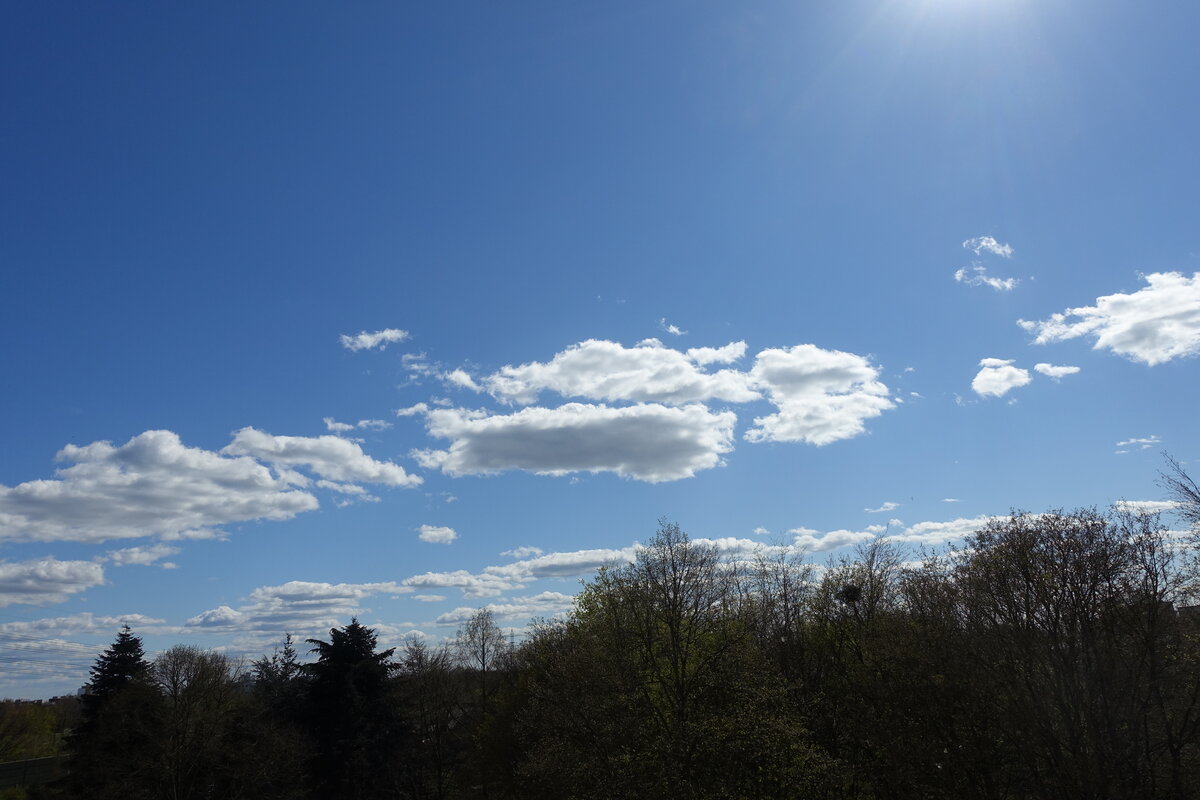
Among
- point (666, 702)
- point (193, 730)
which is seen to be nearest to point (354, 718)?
point (193, 730)

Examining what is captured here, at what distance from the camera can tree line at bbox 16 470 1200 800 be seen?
23016 mm

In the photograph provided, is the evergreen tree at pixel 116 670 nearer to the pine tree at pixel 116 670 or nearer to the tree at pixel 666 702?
the pine tree at pixel 116 670

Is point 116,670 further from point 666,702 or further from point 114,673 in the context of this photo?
point 666,702

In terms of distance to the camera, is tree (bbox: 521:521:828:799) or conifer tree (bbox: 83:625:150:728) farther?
conifer tree (bbox: 83:625:150:728)

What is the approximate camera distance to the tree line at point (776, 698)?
23.0 metres

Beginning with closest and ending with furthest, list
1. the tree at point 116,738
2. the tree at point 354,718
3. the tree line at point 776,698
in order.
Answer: the tree line at point 776,698 < the tree at point 116,738 < the tree at point 354,718

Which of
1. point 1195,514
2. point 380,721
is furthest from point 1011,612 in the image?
point 380,721

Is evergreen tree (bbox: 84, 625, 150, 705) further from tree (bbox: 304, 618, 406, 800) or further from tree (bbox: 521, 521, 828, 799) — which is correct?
tree (bbox: 521, 521, 828, 799)

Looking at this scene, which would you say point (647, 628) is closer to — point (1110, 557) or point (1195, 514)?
point (1110, 557)

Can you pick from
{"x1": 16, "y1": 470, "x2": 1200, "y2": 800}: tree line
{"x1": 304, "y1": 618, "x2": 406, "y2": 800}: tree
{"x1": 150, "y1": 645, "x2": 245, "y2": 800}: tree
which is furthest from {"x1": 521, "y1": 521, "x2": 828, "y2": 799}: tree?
{"x1": 150, "y1": 645, "x2": 245, "y2": 800}: tree

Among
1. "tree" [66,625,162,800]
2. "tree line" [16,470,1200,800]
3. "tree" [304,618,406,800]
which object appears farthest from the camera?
"tree" [304,618,406,800]

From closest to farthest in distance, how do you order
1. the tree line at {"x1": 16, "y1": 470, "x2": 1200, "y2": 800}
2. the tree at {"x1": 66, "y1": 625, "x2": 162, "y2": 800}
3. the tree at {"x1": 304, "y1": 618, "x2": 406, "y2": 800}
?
1. the tree line at {"x1": 16, "y1": 470, "x2": 1200, "y2": 800}
2. the tree at {"x1": 66, "y1": 625, "x2": 162, "y2": 800}
3. the tree at {"x1": 304, "y1": 618, "x2": 406, "y2": 800}

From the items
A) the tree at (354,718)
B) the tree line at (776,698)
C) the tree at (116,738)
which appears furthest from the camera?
the tree at (354,718)

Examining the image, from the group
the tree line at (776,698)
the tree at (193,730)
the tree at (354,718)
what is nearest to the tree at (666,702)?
the tree line at (776,698)
